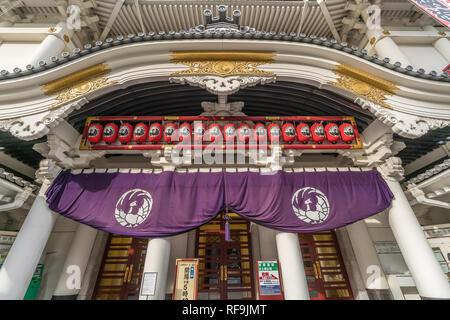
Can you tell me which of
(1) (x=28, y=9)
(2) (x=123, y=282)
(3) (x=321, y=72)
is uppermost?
(1) (x=28, y=9)

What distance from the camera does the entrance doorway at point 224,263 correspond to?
20.3ft

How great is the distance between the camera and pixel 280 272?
4938 millimetres

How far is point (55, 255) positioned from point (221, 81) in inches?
287

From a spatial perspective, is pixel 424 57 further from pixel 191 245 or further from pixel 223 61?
pixel 191 245

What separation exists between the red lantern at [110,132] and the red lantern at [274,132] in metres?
4.26

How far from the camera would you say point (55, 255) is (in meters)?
6.34

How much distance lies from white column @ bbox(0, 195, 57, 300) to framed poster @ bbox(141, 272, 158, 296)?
2458 mm

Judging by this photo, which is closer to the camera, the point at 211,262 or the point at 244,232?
the point at 211,262

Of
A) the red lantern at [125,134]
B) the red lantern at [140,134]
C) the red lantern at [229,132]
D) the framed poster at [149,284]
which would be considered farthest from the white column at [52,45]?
the framed poster at [149,284]

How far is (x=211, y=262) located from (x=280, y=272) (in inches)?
96.8

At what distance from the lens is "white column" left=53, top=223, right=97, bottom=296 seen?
573 cm
